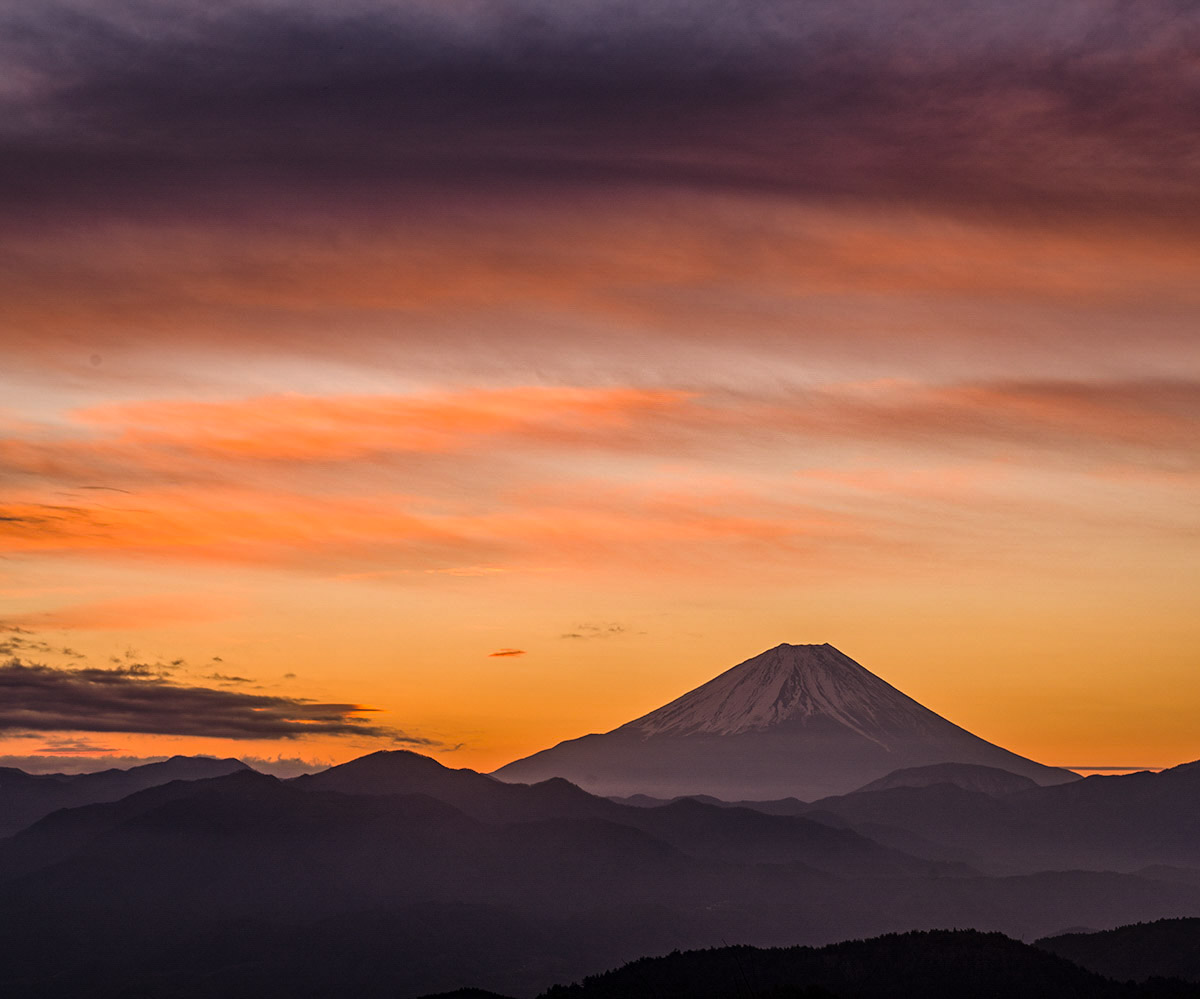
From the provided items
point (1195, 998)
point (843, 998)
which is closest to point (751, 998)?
point (843, 998)

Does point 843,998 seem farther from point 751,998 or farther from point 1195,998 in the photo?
point 1195,998

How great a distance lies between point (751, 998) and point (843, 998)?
13058 mm

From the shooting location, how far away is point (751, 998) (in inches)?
7849

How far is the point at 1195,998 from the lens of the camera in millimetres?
197000

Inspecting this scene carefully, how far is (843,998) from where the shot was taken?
630ft

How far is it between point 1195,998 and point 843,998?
45.4 m

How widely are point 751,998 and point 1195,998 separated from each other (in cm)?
5581
